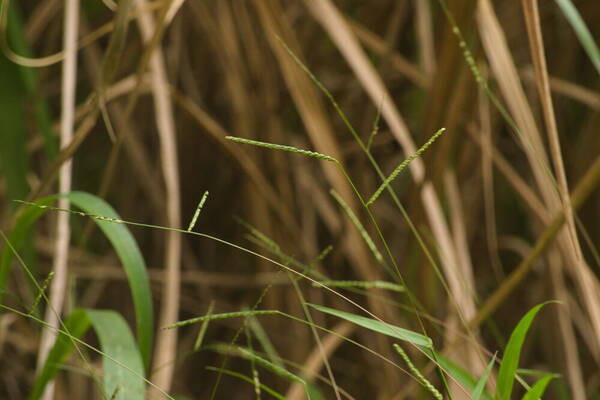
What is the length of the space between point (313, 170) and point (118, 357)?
557mm

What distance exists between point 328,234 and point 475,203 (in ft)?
0.64

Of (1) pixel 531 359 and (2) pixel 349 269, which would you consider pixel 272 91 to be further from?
(1) pixel 531 359

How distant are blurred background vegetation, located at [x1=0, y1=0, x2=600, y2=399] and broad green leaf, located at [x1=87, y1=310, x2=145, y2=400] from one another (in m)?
0.11

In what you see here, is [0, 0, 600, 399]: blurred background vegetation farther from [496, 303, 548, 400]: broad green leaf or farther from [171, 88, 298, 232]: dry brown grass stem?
[496, 303, 548, 400]: broad green leaf

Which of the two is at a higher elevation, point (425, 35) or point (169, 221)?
point (425, 35)

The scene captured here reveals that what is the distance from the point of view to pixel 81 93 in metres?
1.14

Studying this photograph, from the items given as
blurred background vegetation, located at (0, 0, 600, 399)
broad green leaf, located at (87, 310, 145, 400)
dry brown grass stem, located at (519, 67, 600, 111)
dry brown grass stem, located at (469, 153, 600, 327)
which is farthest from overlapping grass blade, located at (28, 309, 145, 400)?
dry brown grass stem, located at (519, 67, 600, 111)

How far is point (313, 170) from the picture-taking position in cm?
104

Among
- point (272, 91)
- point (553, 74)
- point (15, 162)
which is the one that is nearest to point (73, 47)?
point (15, 162)

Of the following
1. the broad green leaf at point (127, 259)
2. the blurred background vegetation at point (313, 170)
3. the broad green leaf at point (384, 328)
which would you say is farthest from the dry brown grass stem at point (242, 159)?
the broad green leaf at point (384, 328)

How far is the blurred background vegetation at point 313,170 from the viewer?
0.75m

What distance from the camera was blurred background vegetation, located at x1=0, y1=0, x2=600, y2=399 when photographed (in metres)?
0.75

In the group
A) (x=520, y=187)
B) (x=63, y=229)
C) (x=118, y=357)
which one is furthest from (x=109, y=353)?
(x=520, y=187)

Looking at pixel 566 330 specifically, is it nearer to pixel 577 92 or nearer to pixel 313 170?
pixel 577 92
